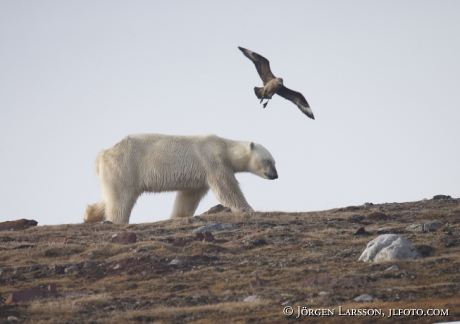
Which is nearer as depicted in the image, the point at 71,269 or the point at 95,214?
the point at 71,269

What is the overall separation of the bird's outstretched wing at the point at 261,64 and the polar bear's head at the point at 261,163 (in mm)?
2764

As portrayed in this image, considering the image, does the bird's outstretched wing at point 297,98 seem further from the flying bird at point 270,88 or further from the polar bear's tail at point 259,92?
the polar bear's tail at point 259,92

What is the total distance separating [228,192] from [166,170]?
1978 millimetres

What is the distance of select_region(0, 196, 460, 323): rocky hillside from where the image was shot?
1329 cm

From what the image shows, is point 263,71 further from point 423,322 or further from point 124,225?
point 423,322

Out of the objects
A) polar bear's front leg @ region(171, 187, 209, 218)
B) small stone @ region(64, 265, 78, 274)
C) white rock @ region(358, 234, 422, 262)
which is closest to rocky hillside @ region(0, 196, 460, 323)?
small stone @ region(64, 265, 78, 274)

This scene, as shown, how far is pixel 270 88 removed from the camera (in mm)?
27094

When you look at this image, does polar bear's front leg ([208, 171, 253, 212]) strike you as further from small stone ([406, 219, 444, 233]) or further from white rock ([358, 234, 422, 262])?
white rock ([358, 234, 422, 262])

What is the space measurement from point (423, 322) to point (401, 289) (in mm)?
2080

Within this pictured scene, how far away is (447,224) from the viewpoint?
21078mm

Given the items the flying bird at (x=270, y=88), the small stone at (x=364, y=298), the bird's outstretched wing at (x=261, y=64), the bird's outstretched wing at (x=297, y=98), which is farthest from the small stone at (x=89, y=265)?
the bird's outstretched wing at (x=297, y=98)

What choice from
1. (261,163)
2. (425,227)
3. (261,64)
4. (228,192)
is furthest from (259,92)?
(425,227)

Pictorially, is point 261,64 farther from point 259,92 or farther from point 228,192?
point 228,192

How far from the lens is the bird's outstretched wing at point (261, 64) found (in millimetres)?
27359
